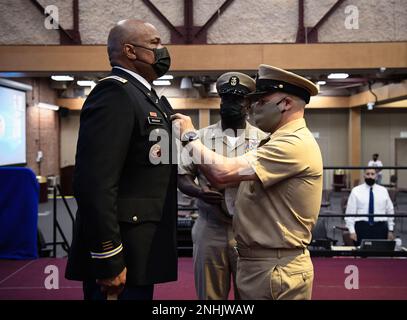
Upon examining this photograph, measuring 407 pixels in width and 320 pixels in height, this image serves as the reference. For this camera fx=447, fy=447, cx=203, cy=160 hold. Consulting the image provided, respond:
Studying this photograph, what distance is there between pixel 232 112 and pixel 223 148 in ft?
0.65

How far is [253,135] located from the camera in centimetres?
241

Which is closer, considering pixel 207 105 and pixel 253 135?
pixel 253 135

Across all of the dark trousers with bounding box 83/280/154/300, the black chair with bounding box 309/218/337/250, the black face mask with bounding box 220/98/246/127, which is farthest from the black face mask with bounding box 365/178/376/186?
the dark trousers with bounding box 83/280/154/300

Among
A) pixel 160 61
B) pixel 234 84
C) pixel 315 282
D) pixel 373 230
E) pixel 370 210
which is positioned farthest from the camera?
pixel 370 210

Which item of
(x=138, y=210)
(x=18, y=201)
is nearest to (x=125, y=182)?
(x=138, y=210)

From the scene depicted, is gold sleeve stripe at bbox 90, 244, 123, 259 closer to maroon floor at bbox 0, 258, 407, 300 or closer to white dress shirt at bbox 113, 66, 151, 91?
white dress shirt at bbox 113, 66, 151, 91

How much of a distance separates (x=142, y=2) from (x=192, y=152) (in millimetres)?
5063

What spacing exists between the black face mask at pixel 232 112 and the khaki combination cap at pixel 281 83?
0.55m

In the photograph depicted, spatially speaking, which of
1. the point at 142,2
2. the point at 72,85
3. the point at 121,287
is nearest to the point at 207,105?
the point at 72,85

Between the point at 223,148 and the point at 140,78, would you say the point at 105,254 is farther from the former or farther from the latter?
the point at 223,148

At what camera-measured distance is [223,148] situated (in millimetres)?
2383

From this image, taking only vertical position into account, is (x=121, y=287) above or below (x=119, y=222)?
below

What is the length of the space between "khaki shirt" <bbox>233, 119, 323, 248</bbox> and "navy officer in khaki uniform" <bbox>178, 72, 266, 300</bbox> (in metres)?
0.39

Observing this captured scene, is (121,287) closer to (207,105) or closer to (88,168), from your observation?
(88,168)
